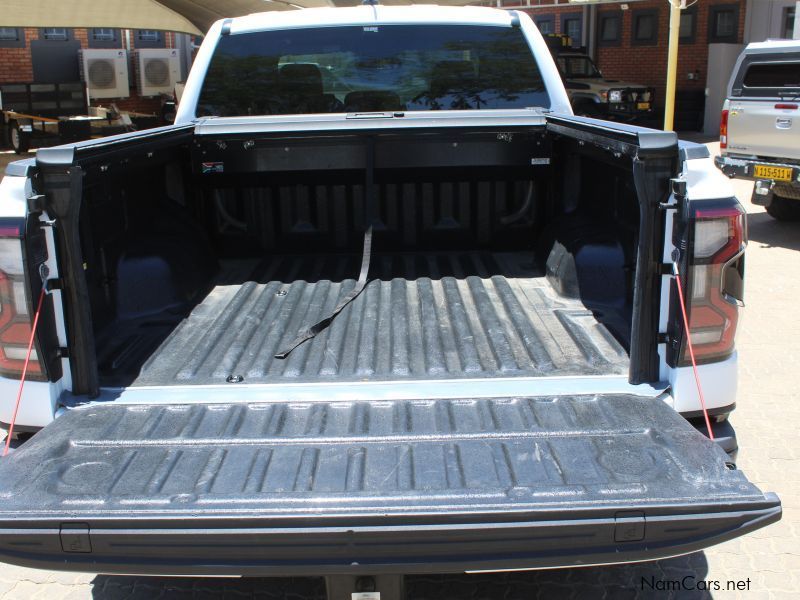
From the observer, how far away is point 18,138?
17453 mm

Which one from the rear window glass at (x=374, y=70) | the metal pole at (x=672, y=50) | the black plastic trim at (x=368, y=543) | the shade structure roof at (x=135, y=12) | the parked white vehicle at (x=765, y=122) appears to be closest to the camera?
the black plastic trim at (x=368, y=543)

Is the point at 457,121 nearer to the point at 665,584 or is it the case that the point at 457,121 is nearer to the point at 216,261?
the point at 216,261

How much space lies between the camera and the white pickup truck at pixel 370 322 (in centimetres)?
209

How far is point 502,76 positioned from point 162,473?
3.16 meters

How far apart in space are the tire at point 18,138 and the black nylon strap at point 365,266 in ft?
50.0

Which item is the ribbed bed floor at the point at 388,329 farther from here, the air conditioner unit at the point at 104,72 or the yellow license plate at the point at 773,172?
the air conditioner unit at the point at 104,72

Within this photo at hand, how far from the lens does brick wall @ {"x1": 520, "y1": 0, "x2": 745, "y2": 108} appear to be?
21375 millimetres

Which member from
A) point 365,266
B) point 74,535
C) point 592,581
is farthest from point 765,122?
point 74,535

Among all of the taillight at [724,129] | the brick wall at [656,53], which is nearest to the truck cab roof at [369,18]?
the taillight at [724,129]

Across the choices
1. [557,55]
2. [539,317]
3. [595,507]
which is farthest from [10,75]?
[595,507]

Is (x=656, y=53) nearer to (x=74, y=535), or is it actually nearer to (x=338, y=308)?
(x=338, y=308)

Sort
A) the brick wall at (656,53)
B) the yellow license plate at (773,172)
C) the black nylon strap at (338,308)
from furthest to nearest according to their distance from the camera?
the brick wall at (656,53) → the yellow license plate at (773,172) → the black nylon strap at (338,308)

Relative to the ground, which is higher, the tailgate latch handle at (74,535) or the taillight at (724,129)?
the taillight at (724,129)

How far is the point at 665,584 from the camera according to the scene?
3.23 m
